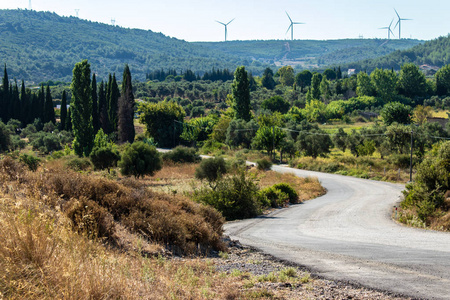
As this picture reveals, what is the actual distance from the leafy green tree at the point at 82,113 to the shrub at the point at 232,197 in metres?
42.7

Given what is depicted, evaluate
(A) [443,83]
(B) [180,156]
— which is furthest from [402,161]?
(A) [443,83]

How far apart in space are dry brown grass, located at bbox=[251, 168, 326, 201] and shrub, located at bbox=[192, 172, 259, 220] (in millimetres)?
10355

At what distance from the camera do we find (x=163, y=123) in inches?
3442

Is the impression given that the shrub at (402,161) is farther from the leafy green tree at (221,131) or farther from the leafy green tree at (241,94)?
the leafy green tree at (241,94)

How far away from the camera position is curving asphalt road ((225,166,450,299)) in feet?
26.1

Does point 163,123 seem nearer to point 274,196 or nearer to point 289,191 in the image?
point 289,191

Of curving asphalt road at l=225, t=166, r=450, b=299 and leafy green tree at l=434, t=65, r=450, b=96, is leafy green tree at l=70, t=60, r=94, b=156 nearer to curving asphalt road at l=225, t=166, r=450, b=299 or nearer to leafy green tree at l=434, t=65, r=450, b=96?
curving asphalt road at l=225, t=166, r=450, b=299

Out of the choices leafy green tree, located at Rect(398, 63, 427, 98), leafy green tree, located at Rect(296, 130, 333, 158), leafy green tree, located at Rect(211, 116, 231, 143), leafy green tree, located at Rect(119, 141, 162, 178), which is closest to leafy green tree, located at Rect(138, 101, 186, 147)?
leafy green tree, located at Rect(211, 116, 231, 143)

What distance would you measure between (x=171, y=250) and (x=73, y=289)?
181 inches

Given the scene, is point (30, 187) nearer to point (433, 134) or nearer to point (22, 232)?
point (22, 232)

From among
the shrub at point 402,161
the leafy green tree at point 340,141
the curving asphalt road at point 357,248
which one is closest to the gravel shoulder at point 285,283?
the curving asphalt road at point 357,248

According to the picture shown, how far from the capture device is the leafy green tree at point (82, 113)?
61.8 metres

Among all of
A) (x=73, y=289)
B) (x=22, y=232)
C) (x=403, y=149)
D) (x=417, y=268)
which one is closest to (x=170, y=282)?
(x=73, y=289)

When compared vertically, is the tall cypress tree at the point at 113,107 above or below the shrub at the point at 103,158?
above
